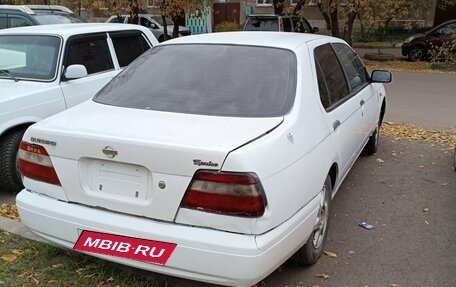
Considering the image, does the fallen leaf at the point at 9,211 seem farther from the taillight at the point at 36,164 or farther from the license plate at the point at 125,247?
the license plate at the point at 125,247

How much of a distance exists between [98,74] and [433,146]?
4.61 meters

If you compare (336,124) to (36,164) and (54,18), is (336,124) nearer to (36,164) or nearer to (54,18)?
(36,164)

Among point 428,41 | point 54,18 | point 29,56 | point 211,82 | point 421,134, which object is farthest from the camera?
point 428,41

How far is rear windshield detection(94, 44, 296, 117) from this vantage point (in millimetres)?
3104

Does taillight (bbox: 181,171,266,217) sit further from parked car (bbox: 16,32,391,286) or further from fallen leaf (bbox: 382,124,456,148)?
fallen leaf (bbox: 382,124,456,148)

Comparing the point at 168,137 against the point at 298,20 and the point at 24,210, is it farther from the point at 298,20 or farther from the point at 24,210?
the point at 298,20

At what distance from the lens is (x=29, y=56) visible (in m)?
5.46

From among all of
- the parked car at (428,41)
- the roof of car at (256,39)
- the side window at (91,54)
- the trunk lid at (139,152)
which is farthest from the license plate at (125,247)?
the parked car at (428,41)

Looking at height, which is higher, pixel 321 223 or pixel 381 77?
pixel 381 77

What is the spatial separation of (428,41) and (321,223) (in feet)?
54.2

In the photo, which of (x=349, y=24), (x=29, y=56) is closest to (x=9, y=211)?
(x=29, y=56)

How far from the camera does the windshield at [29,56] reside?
207 inches

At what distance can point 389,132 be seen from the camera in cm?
748

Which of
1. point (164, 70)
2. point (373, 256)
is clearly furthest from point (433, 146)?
point (164, 70)
